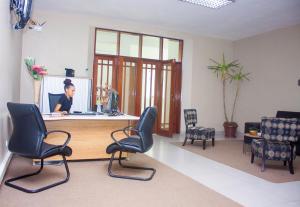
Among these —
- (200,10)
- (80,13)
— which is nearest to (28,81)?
(80,13)

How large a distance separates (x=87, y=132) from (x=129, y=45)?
3.63m

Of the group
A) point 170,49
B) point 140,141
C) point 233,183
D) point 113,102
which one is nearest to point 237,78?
point 170,49

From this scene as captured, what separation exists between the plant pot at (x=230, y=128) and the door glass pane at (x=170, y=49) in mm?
2455

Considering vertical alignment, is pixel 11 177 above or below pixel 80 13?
below

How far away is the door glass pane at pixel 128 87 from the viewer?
726 centimetres

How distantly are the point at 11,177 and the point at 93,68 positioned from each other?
3.86 meters

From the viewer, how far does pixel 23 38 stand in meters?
6.05

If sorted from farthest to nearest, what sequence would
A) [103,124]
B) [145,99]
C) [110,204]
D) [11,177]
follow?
[145,99]
[103,124]
[11,177]
[110,204]

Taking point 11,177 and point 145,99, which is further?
point 145,99

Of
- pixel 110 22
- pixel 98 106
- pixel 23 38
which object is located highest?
pixel 110 22

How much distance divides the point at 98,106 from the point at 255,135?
10.0 ft

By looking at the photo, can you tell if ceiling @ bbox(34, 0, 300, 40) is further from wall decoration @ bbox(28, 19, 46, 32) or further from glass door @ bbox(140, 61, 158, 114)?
glass door @ bbox(140, 61, 158, 114)

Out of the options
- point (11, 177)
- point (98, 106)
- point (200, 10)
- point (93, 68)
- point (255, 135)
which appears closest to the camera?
point (11, 177)

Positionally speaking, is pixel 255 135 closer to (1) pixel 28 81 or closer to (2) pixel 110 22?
(2) pixel 110 22
